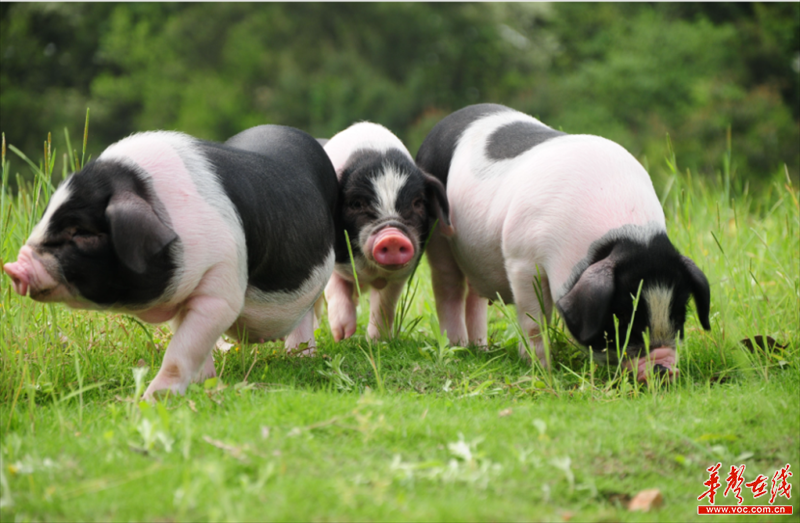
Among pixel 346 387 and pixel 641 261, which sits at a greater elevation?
pixel 641 261

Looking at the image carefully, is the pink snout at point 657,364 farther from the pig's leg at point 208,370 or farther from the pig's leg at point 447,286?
the pig's leg at point 208,370

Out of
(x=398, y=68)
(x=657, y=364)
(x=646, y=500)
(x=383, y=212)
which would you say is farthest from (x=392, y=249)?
(x=398, y=68)

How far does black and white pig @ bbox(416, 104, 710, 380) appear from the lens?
340cm

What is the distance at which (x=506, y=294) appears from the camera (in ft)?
14.5

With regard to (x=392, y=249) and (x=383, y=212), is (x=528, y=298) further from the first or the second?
(x=383, y=212)

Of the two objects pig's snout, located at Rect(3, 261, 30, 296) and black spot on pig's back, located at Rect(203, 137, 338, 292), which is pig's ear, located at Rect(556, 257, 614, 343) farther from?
pig's snout, located at Rect(3, 261, 30, 296)

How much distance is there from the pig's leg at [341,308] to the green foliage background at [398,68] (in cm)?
1679

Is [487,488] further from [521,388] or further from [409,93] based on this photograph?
[409,93]

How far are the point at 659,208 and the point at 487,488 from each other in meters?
1.86

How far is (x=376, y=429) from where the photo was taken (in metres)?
2.74

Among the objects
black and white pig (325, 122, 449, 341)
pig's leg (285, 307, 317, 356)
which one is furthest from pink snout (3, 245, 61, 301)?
black and white pig (325, 122, 449, 341)

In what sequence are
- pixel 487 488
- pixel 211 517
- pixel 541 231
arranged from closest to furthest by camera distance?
pixel 211 517
pixel 487 488
pixel 541 231

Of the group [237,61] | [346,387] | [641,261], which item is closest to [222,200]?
[346,387]

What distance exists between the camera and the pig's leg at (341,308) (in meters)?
4.73
